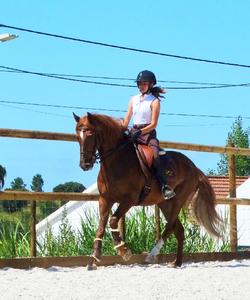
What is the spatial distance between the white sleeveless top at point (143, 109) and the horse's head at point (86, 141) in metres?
0.85

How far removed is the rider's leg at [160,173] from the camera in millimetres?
10164

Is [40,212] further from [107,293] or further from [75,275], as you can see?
[107,293]

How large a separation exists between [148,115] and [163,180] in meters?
0.86

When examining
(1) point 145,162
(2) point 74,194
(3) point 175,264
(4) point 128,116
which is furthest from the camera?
(3) point 175,264

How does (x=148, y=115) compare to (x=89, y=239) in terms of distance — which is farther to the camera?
(x=89, y=239)

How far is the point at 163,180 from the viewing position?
1024 centimetres

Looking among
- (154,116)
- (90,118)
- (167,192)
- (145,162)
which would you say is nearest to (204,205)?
(167,192)

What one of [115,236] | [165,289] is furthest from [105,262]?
[165,289]

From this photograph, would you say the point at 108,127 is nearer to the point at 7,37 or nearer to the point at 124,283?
the point at 124,283

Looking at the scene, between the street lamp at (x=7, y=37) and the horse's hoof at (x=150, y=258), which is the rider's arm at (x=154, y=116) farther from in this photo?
the street lamp at (x=7, y=37)

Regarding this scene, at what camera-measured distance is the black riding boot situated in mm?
10180

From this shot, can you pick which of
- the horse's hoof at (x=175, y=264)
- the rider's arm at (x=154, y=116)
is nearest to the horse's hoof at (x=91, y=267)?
the horse's hoof at (x=175, y=264)

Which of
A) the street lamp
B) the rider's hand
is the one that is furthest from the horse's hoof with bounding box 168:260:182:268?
the street lamp

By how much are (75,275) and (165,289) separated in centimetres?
121
